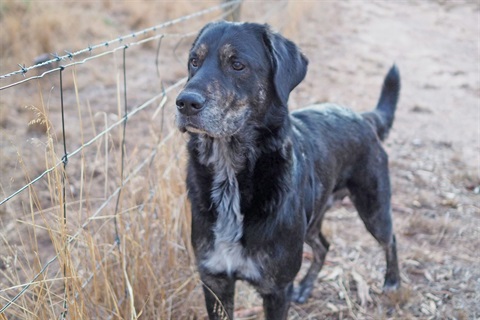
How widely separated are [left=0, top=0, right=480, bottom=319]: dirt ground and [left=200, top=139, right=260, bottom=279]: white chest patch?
91 centimetres

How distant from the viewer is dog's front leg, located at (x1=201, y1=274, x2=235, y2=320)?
2670mm

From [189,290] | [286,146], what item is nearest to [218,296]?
[189,290]

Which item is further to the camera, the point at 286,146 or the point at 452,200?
the point at 452,200

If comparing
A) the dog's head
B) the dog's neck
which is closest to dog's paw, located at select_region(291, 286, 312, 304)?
the dog's neck

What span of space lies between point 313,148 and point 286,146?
0.42m

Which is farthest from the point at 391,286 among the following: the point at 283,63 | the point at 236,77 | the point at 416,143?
the point at 416,143

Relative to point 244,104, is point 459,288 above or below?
below

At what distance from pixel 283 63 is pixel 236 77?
27 cm

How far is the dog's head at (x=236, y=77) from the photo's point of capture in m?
2.37

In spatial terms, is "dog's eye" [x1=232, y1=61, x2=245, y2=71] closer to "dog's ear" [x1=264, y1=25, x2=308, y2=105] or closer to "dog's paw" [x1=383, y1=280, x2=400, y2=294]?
"dog's ear" [x1=264, y1=25, x2=308, y2=105]

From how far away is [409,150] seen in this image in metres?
5.78

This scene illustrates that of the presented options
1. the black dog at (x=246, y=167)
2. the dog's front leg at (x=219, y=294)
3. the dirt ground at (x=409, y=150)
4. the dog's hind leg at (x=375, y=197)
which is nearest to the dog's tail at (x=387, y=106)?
the dog's hind leg at (x=375, y=197)

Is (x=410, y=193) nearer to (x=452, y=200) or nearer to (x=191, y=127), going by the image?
(x=452, y=200)

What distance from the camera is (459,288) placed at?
12.0 ft
